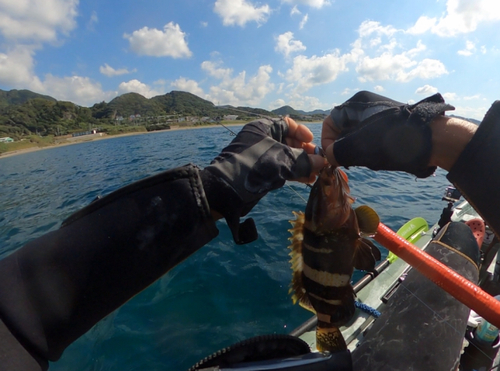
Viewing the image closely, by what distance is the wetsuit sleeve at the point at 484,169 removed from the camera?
4.37 feet

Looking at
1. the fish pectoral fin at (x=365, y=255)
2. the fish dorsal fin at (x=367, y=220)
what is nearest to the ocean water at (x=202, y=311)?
the fish dorsal fin at (x=367, y=220)

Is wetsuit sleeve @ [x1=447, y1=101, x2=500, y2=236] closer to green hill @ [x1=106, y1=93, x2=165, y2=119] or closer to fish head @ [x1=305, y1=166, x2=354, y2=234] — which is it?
fish head @ [x1=305, y1=166, x2=354, y2=234]

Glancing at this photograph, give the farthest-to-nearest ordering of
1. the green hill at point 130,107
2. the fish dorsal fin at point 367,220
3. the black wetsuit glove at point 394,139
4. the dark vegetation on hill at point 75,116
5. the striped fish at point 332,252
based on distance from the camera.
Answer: the green hill at point 130,107 < the dark vegetation on hill at point 75,116 < the fish dorsal fin at point 367,220 < the striped fish at point 332,252 < the black wetsuit glove at point 394,139

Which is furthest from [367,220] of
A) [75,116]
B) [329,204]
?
[75,116]

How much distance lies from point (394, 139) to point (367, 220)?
98 cm

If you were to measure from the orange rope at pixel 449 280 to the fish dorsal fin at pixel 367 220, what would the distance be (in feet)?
1.46

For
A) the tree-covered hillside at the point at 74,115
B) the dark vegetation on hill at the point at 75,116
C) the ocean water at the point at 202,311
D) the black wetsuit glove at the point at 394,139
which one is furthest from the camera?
the tree-covered hillside at the point at 74,115

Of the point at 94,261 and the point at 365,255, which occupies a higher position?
the point at 94,261

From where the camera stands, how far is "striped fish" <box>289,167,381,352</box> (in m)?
2.13

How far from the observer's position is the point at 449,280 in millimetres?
2221

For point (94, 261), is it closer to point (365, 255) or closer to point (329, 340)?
→ point (329, 340)

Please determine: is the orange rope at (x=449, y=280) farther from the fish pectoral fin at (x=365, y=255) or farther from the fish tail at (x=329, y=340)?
the fish tail at (x=329, y=340)

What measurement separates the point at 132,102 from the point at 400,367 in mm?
176402

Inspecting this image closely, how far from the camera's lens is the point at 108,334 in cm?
403
